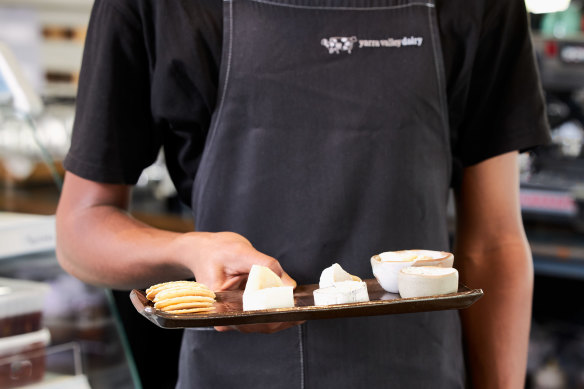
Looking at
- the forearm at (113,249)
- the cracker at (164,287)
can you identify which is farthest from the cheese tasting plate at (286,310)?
the forearm at (113,249)

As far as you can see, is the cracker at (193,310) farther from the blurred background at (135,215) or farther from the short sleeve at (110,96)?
the blurred background at (135,215)

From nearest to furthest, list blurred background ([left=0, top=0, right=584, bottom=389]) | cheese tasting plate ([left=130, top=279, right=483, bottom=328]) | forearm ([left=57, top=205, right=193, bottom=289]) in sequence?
cheese tasting plate ([left=130, top=279, right=483, bottom=328]) → forearm ([left=57, top=205, right=193, bottom=289]) → blurred background ([left=0, top=0, right=584, bottom=389])

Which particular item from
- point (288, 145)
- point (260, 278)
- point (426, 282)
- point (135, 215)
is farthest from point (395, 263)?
point (135, 215)

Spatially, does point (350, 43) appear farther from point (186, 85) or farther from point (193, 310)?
point (193, 310)

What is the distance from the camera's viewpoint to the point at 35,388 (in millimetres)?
1345

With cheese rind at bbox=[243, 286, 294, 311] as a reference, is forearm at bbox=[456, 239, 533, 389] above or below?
below

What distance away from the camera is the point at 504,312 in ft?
3.84

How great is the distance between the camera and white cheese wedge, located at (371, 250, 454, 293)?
2.84ft

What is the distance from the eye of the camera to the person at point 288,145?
3.47 feet

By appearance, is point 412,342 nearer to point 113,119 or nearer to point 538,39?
point 113,119

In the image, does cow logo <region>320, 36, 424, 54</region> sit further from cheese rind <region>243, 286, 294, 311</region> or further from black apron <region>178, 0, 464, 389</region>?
cheese rind <region>243, 286, 294, 311</region>

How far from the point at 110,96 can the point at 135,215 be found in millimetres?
2870

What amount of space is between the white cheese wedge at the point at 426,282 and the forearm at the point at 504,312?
37 centimetres

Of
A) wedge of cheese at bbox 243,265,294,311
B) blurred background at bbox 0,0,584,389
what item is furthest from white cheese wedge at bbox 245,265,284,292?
blurred background at bbox 0,0,584,389
